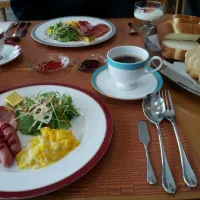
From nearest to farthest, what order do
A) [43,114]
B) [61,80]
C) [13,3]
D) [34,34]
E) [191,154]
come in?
[191,154]
[43,114]
[61,80]
[34,34]
[13,3]

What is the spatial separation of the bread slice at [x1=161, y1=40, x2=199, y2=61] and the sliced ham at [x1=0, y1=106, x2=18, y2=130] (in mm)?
745

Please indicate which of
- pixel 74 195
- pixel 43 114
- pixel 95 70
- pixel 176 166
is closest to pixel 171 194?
pixel 176 166

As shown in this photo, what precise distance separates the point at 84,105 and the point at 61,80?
0.25 m

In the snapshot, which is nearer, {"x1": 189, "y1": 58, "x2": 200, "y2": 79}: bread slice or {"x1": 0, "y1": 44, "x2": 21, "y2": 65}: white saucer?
{"x1": 189, "y1": 58, "x2": 200, "y2": 79}: bread slice

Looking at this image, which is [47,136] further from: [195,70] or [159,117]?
[195,70]

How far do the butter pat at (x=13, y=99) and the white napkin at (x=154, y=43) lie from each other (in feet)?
2.18

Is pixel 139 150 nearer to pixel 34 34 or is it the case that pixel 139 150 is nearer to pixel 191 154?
pixel 191 154

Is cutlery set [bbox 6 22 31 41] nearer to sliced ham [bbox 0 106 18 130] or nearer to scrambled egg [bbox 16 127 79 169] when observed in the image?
sliced ham [bbox 0 106 18 130]

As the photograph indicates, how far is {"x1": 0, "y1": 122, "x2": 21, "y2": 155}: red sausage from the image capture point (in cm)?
76

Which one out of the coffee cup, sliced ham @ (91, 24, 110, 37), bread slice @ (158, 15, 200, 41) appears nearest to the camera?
the coffee cup

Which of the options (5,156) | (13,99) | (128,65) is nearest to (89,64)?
(128,65)

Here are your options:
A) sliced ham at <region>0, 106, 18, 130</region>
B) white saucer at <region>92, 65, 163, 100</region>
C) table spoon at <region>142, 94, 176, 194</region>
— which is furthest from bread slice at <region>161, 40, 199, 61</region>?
sliced ham at <region>0, 106, 18, 130</region>

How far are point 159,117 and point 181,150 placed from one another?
16 centimetres

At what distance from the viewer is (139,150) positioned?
802 millimetres
